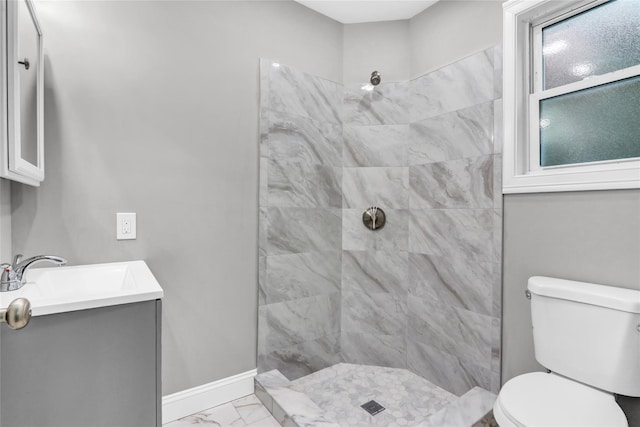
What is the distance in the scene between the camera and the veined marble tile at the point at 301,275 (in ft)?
6.50

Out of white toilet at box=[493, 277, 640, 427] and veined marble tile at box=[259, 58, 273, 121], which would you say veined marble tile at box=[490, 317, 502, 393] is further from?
veined marble tile at box=[259, 58, 273, 121]

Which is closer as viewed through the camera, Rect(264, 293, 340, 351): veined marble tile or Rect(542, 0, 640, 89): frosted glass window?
Rect(542, 0, 640, 89): frosted glass window

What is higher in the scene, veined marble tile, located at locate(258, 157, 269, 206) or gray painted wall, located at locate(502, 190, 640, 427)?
veined marble tile, located at locate(258, 157, 269, 206)

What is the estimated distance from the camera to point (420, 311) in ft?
6.95

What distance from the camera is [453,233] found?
6.37 feet

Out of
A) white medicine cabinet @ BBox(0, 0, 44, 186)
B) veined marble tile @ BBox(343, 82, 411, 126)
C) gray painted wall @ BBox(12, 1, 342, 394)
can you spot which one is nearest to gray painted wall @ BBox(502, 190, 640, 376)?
veined marble tile @ BBox(343, 82, 411, 126)

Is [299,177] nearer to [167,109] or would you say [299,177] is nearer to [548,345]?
[167,109]

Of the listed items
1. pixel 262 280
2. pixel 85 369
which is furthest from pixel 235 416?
pixel 85 369

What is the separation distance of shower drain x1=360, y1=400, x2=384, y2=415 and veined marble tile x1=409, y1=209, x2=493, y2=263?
3.05ft

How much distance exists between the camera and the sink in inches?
32.5

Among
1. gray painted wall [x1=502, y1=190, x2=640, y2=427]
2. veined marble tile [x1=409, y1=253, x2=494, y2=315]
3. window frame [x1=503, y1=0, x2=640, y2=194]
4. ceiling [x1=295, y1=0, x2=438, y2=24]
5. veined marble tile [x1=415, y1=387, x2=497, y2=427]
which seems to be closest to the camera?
gray painted wall [x1=502, y1=190, x2=640, y2=427]

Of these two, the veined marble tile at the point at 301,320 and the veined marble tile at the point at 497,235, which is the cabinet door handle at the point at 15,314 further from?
the veined marble tile at the point at 497,235

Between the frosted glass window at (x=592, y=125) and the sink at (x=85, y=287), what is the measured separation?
1861 mm

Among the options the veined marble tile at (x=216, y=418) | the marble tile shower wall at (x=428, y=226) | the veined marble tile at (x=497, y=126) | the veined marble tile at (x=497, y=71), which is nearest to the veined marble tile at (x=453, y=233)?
the marble tile shower wall at (x=428, y=226)
